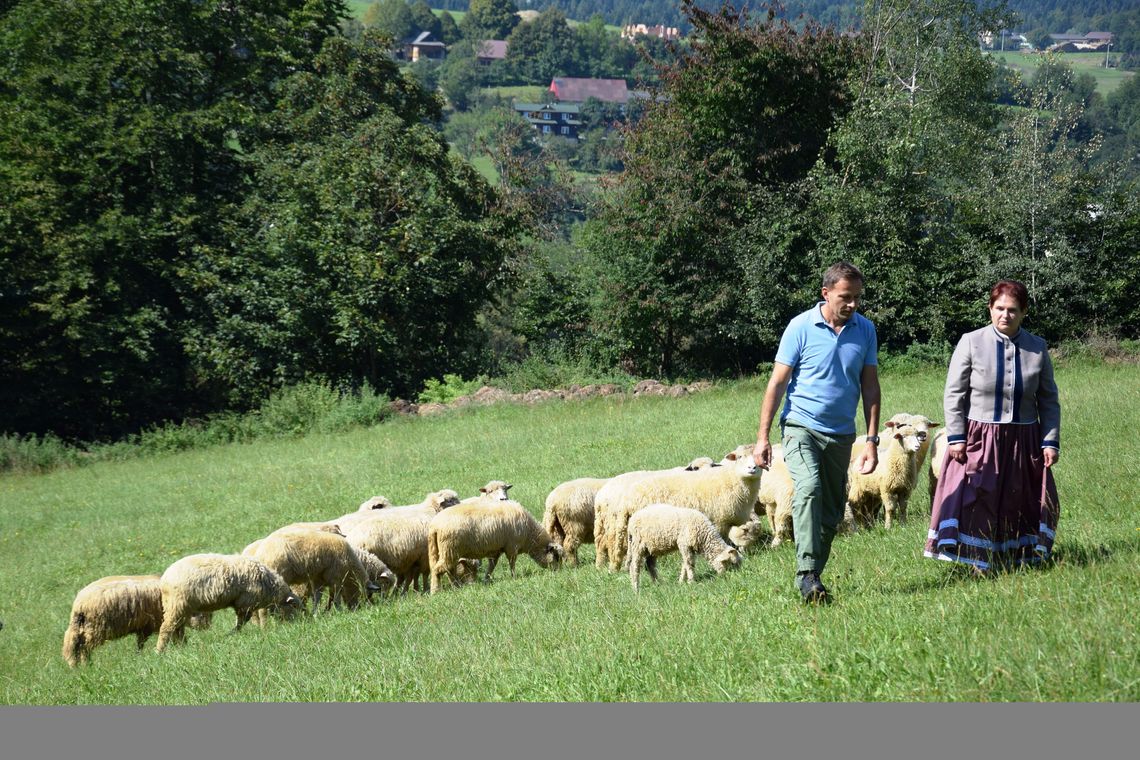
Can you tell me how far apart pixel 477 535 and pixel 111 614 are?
3.74m

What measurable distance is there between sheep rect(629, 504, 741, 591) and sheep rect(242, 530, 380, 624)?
3.07 metres

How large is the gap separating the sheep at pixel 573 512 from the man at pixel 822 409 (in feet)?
18.0

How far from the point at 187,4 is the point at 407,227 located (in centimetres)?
1001

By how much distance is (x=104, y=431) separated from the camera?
3369 cm

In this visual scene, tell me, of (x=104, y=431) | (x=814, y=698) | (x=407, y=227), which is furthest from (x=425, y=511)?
(x=104, y=431)

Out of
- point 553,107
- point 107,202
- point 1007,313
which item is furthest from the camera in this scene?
point 553,107

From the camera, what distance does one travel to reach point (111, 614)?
10773 millimetres

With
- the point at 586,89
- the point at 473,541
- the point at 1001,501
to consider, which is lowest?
the point at 473,541

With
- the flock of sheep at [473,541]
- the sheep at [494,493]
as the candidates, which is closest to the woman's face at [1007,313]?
the flock of sheep at [473,541]

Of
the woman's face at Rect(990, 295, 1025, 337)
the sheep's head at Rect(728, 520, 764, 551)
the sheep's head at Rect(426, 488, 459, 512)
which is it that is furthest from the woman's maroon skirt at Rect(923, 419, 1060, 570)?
the sheep's head at Rect(426, 488, 459, 512)

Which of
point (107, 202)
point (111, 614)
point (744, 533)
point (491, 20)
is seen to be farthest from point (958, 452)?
point (491, 20)

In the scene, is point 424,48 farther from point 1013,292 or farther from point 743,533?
point 1013,292

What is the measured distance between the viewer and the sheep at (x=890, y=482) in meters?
11.3

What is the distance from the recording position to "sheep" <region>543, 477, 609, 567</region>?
12.9 meters
